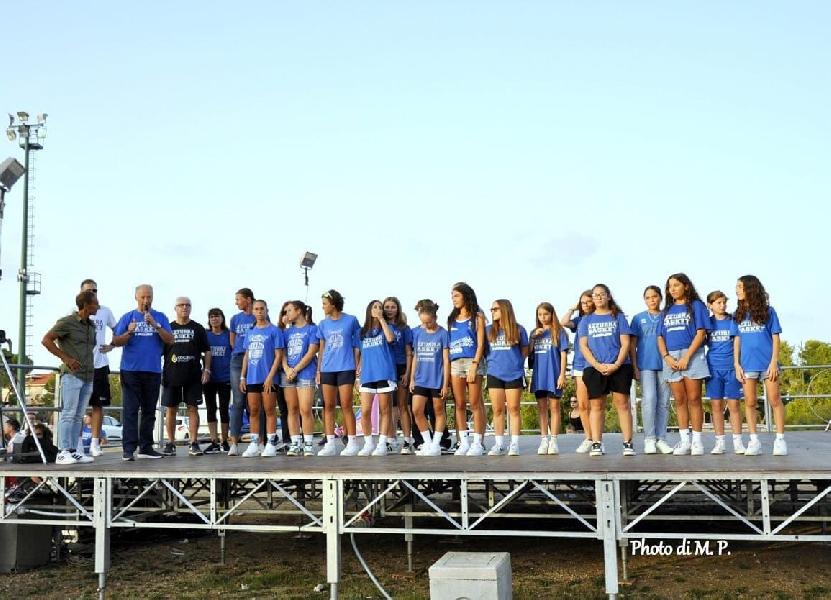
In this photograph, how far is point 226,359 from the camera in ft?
31.5

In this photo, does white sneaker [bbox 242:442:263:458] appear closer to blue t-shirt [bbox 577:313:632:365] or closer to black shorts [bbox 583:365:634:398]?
black shorts [bbox 583:365:634:398]

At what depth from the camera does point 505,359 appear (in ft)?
26.0

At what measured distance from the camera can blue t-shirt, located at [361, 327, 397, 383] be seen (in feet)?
27.4

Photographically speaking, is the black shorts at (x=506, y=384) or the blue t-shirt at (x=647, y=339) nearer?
the blue t-shirt at (x=647, y=339)

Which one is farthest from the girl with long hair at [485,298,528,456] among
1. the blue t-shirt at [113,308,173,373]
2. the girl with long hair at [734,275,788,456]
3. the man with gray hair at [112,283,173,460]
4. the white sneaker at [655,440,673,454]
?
the blue t-shirt at [113,308,173,373]

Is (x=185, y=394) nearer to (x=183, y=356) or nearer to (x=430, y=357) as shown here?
(x=183, y=356)

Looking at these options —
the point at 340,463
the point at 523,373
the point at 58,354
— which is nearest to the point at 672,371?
the point at 523,373

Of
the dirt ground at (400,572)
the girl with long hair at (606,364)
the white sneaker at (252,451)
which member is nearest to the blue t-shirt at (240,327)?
the white sneaker at (252,451)

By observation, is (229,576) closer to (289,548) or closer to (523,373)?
(289,548)

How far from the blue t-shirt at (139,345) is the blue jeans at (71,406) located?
56 cm

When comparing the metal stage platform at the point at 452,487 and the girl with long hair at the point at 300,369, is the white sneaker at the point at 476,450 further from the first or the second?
the girl with long hair at the point at 300,369

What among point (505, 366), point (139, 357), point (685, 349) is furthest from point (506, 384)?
point (139, 357)

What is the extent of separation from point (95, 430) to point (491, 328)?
14.6 feet

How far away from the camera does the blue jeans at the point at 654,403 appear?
7707 mm
